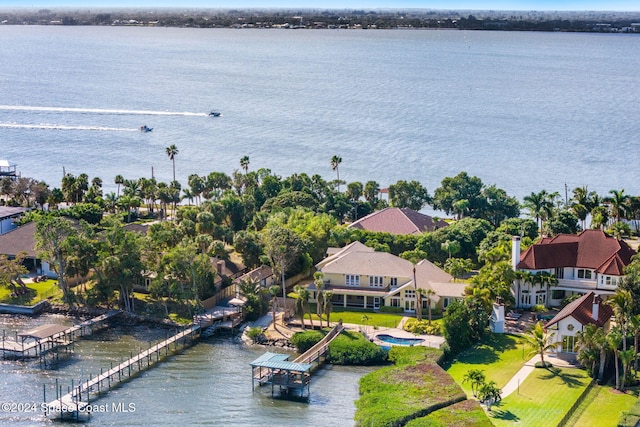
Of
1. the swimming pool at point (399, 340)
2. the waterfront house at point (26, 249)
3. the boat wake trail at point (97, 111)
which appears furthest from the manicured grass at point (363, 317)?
the boat wake trail at point (97, 111)

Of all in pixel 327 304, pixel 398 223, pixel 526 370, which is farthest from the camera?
pixel 398 223

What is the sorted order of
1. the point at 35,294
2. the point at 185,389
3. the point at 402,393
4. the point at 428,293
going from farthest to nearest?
the point at 35,294, the point at 428,293, the point at 185,389, the point at 402,393

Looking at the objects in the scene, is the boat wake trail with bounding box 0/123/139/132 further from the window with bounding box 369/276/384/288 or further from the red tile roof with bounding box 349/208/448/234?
the window with bounding box 369/276/384/288

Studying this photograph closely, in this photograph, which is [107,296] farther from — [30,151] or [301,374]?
[30,151]

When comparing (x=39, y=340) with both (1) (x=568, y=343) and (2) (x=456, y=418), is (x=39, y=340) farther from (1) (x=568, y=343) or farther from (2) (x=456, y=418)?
(1) (x=568, y=343)

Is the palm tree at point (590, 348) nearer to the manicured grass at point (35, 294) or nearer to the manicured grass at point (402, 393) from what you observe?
the manicured grass at point (402, 393)

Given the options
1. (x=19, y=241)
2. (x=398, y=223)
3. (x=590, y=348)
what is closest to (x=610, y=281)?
(x=590, y=348)

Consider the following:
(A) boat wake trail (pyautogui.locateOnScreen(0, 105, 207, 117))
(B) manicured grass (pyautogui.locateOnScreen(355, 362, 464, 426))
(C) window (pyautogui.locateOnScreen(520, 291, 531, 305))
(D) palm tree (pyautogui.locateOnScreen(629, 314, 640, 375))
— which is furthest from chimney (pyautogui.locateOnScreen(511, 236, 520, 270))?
(A) boat wake trail (pyautogui.locateOnScreen(0, 105, 207, 117))
